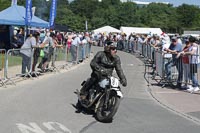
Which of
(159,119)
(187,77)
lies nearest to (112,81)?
(159,119)

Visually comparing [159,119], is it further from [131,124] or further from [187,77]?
[187,77]

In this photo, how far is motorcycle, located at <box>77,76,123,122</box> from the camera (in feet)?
30.5

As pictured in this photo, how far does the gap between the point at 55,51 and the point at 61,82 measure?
438cm

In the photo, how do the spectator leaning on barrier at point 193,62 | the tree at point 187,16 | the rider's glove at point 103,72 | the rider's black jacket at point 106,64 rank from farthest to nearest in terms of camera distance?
the tree at point 187,16, the spectator leaning on barrier at point 193,62, the rider's black jacket at point 106,64, the rider's glove at point 103,72

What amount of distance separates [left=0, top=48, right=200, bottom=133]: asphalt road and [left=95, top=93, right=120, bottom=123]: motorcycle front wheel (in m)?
0.17

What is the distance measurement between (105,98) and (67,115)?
41.3 inches

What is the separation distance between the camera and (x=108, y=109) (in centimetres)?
962

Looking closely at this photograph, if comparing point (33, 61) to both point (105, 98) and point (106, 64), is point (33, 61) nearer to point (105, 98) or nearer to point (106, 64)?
point (106, 64)

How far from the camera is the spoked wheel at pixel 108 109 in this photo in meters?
Answer: 9.28

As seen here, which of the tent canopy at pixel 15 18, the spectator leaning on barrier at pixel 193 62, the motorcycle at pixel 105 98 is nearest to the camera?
the motorcycle at pixel 105 98

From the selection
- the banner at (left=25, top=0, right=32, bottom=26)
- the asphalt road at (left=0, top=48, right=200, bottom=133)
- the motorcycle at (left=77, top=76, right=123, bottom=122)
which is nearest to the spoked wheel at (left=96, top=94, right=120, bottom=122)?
the motorcycle at (left=77, top=76, right=123, bottom=122)

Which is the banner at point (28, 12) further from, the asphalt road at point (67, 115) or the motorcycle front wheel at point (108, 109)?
the motorcycle front wheel at point (108, 109)

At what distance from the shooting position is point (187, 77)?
15320 mm

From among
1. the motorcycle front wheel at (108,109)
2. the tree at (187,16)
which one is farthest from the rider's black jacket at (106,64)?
the tree at (187,16)
